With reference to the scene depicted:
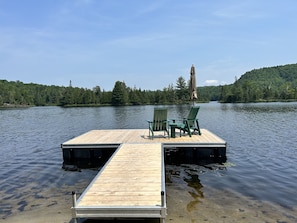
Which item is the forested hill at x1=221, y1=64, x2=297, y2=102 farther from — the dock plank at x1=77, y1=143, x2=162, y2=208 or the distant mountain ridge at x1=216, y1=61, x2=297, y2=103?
the dock plank at x1=77, y1=143, x2=162, y2=208

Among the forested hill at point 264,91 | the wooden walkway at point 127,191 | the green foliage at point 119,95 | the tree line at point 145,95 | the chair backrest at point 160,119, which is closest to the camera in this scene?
the wooden walkway at point 127,191

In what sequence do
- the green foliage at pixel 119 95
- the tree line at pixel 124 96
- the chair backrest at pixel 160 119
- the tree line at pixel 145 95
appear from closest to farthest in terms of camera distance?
the chair backrest at pixel 160 119, the green foliage at pixel 119 95, the tree line at pixel 124 96, the tree line at pixel 145 95

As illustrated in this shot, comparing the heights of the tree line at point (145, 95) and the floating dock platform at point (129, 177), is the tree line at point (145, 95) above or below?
above

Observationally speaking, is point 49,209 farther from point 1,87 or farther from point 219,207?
point 1,87

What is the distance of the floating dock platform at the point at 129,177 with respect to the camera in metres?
3.89

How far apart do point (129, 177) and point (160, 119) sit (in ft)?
14.4

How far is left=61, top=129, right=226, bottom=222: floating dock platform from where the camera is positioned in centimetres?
389

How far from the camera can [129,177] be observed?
5.31m

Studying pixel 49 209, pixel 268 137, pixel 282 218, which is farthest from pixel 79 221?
pixel 268 137

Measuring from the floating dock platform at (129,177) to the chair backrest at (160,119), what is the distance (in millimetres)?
408

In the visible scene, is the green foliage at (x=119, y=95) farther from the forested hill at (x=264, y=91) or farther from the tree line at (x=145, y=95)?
the forested hill at (x=264, y=91)

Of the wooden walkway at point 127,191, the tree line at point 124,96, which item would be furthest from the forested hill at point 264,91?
the wooden walkway at point 127,191

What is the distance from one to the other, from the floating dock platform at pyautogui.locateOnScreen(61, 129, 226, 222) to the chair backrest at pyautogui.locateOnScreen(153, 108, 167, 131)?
0.41 m

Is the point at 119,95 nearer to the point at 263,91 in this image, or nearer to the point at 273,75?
the point at 263,91
